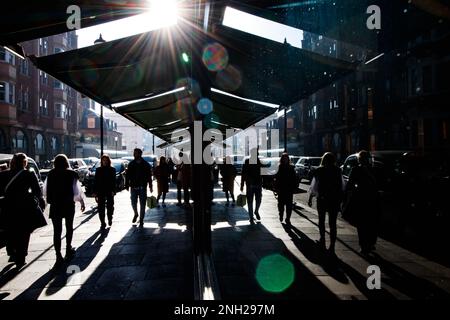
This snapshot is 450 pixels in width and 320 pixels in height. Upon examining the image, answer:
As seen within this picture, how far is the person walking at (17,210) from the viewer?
5.52 meters

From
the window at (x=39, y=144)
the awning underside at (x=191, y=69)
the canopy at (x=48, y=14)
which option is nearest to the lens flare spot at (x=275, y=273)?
the awning underside at (x=191, y=69)

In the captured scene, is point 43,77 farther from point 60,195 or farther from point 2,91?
point 60,195

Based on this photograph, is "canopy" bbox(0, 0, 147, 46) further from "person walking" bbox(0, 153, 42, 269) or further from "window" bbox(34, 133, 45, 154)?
"window" bbox(34, 133, 45, 154)

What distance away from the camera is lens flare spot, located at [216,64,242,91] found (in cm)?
743

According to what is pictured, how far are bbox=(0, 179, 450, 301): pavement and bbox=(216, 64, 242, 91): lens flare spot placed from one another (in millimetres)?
3551

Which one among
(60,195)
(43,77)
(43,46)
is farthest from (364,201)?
(43,46)

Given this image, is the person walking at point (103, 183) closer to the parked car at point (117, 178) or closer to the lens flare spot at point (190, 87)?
the lens flare spot at point (190, 87)

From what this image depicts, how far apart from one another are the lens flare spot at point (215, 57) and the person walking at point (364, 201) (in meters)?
3.10

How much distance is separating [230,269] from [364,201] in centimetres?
265

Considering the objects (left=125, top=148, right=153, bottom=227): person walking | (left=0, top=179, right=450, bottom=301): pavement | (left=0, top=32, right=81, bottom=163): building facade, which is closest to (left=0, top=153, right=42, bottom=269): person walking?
(left=0, top=179, right=450, bottom=301): pavement

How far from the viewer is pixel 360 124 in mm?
29359
